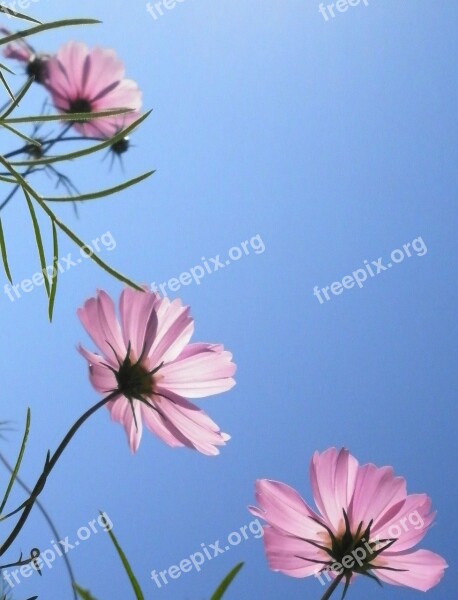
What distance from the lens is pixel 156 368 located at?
15.4 inches

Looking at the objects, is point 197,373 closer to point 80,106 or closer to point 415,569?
point 415,569

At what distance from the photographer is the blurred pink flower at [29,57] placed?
2.20ft

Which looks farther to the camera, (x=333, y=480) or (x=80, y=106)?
(x=80, y=106)

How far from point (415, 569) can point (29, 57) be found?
57 centimetres

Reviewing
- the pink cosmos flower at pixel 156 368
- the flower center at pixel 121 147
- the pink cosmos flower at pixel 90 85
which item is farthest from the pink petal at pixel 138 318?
the flower center at pixel 121 147

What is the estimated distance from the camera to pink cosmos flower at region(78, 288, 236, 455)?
37 cm

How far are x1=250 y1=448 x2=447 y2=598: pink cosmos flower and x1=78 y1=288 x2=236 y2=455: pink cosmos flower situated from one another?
0.17ft

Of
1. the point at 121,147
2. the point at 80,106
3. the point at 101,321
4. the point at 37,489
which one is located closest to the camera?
the point at 37,489

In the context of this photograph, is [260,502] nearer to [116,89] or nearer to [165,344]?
[165,344]

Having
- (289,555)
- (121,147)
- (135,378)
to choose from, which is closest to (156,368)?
(135,378)

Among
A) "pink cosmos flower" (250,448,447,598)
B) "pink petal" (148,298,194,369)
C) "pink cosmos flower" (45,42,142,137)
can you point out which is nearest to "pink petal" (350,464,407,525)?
"pink cosmos flower" (250,448,447,598)

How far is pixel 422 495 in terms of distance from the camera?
1.29 ft

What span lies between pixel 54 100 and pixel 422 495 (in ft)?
1.50

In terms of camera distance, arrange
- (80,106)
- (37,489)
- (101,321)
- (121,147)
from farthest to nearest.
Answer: (121,147)
(80,106)
(101,321)
(37,489)
